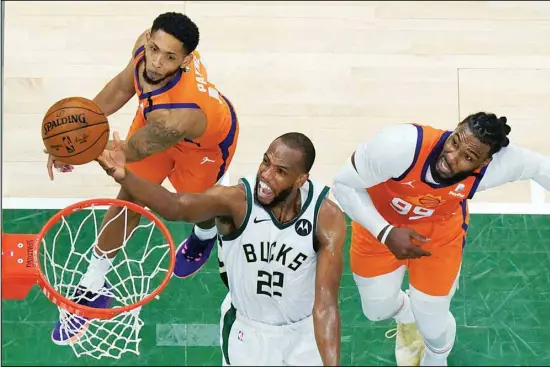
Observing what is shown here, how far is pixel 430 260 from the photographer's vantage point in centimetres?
511

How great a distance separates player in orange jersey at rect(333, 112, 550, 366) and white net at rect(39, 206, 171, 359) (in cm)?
107

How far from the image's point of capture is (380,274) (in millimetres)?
5215

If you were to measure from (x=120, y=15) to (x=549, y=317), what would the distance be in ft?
10.5

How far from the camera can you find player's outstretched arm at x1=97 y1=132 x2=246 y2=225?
429 centimetres

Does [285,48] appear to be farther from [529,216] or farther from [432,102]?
[529,216]

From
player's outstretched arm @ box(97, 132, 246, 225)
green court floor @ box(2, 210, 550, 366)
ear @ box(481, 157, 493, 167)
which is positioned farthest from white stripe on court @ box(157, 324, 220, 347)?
ear @ box(481, 157, 493, 167)

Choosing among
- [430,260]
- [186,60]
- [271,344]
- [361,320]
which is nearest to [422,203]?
[430,260]

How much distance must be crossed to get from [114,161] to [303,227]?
3.05 ft

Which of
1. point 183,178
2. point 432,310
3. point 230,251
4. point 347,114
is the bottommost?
point 432,310

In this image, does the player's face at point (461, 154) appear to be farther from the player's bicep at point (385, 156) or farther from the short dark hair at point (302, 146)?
the short dark hair at point (302, 146)

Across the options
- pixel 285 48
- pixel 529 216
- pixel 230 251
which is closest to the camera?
pixel 230 251

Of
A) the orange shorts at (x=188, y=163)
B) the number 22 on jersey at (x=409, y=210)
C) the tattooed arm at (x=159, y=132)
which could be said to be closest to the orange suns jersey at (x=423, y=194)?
the number 22 on jersey at (x=409, y=210)

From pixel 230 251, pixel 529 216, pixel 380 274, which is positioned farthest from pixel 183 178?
pixel 529 216

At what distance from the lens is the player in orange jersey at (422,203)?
4.68m
